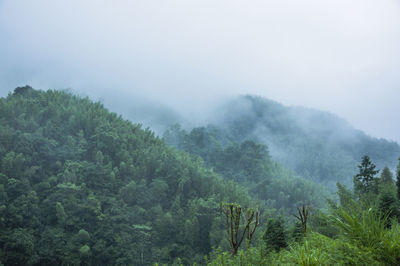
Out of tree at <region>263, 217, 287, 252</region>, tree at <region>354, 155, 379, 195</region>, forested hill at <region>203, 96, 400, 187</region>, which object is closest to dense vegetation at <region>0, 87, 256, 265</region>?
tree at <region>354, 155, 379, 195</region>

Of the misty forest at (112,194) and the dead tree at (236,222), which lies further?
A: the misty forest at (112,194)


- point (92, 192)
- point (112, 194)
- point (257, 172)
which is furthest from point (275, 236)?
point (257, 172)

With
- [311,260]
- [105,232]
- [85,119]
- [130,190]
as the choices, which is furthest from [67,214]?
[311,260]

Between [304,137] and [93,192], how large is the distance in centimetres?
7297

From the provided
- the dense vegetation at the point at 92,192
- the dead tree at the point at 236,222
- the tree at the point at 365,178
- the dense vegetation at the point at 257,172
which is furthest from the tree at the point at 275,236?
the dense vegetation at the point at 257,172

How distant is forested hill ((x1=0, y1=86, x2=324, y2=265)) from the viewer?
24.7 meters

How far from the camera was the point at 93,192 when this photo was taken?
97.0 ft

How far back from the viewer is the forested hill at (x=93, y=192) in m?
24.7

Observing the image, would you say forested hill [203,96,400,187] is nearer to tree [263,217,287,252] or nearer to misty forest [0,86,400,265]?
misty forest [0,86,400,265]

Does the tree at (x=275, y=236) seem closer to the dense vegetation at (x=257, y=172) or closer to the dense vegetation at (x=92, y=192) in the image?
the dense vegetation at (x=92, y=192)

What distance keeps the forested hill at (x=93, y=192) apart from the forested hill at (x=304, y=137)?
1519 inches

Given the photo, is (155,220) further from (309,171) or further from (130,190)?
(309,171)

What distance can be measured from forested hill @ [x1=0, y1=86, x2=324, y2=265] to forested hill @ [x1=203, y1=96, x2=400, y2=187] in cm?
3857

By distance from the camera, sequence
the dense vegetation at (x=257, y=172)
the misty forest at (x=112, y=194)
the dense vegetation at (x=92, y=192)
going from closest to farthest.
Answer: the misty forest at (x=112, y=194) → the dense vegetation at (x=92, y=192) → the dense vegetation at (x=257, y=172)
